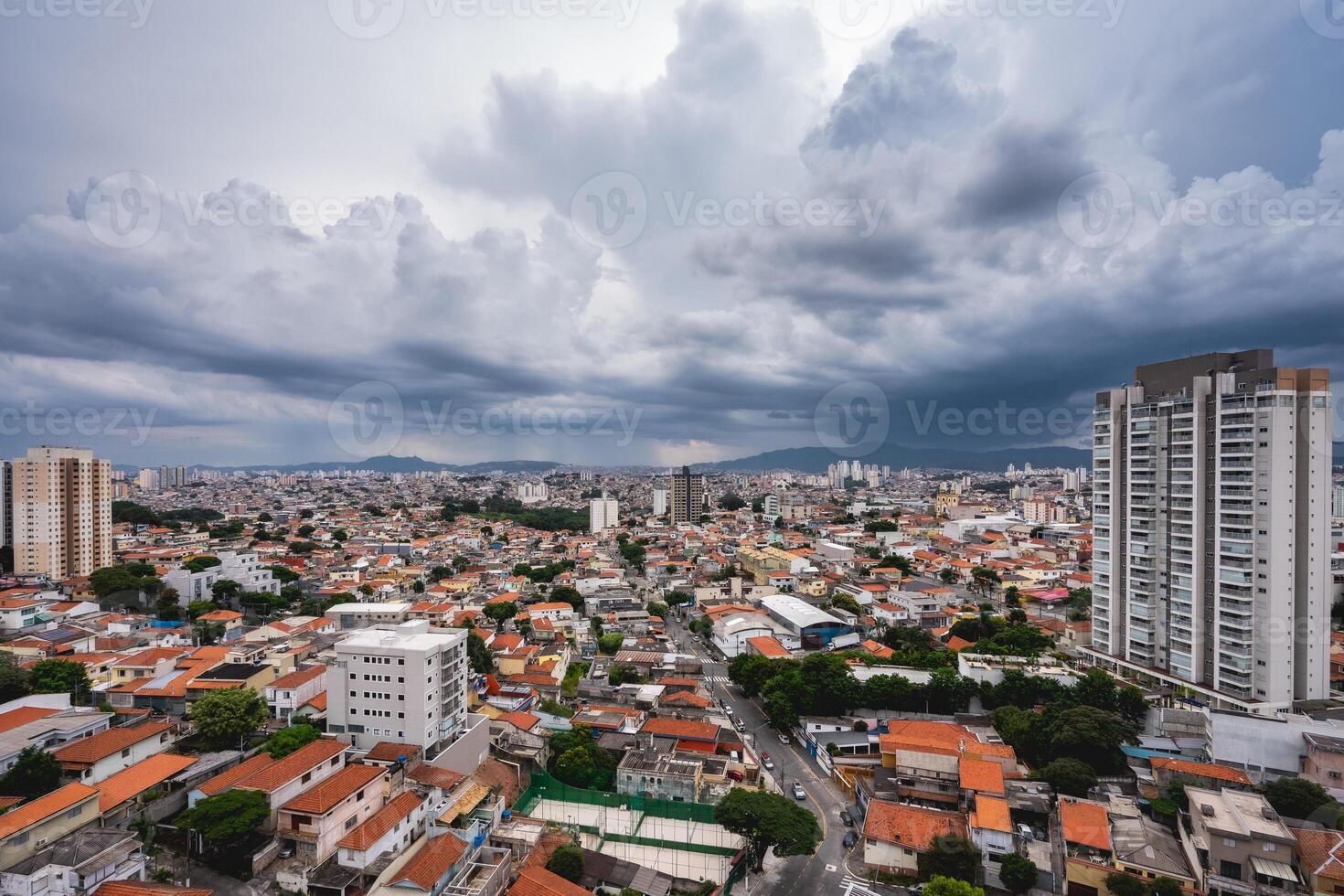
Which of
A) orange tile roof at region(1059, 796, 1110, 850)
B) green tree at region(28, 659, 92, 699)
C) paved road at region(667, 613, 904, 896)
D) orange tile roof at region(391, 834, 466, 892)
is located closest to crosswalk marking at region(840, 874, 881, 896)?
paved road at region(667, 613, 904, 896)

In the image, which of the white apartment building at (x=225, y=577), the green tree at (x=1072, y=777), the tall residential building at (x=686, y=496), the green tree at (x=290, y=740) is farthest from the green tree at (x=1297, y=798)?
the tall residential building at (x=686, y=496)

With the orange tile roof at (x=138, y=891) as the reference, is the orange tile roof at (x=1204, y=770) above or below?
below

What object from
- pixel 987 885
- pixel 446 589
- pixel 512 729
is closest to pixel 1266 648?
pixel 987 885

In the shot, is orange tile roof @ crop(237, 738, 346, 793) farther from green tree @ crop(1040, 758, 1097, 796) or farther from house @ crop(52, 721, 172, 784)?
green tree @ crop(1040, 758, 1097, 796)

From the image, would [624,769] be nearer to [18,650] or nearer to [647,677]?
[647,677]

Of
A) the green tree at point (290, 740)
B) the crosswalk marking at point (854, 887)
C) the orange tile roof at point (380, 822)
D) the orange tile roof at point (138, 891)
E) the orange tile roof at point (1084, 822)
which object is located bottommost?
the crosswalk marking at point (854, 887)

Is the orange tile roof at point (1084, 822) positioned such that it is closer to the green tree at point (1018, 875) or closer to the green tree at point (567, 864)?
the green tree at point (1018, 875)
